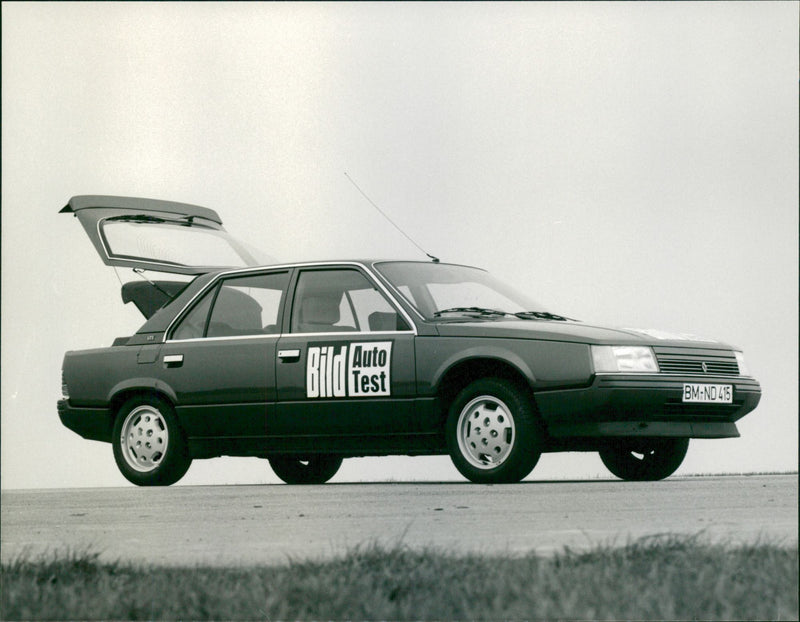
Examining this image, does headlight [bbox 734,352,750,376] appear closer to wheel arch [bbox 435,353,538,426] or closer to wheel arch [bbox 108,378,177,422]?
wheel arch [bbox 435,353,538,426]

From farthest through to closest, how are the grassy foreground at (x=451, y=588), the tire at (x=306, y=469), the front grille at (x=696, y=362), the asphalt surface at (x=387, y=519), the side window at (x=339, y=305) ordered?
the tire at (x=306, y=469) → the side window at (x=339, y=305) → the front grille at (x=696, y=362) → the asphalt surface at (x=387, y=519) → the grassy foreground at (x=451, y=588)

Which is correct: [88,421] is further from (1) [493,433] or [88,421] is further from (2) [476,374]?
(1) [493,433]

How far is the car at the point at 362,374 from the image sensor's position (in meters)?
8.47

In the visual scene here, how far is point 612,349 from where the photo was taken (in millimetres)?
8477

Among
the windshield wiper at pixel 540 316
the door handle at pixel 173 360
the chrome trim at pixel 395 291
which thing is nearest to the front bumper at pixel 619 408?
the windshield wiper at pixel 540 316

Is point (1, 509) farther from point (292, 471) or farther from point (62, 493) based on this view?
point (292, 471)

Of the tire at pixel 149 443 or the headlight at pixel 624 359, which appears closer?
the headlight at pixel 624 359

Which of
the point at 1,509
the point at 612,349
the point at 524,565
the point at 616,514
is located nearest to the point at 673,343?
the point at 612,349

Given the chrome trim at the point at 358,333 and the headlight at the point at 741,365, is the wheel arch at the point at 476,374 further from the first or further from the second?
the headlight at the point at 741,365

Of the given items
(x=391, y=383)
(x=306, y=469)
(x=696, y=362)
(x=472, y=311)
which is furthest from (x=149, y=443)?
(x=696, y=362)

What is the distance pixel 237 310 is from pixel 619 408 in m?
3.42

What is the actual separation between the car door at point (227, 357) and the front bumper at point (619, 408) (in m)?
2.29

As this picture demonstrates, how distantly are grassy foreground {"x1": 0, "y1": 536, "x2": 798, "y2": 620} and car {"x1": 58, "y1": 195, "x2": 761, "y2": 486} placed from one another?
246 centimetres

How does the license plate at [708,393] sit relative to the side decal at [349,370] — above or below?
below
